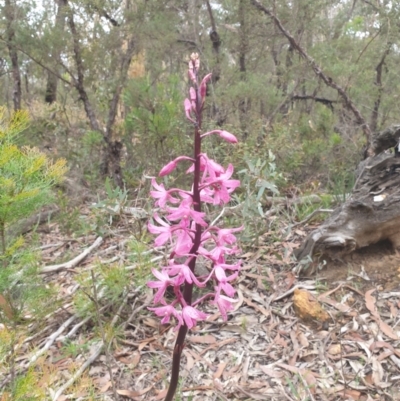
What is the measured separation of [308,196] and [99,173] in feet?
9.13

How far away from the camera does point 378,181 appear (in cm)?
361

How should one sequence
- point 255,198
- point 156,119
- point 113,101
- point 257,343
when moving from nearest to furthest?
point 257,343 < point 255,198 < point 156,119 < point 113,101

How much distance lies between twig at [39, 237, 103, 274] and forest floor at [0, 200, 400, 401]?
2 centimetres

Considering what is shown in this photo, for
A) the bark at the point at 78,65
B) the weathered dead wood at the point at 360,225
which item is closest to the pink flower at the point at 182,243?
the weathered dead wood at the point at 360,225

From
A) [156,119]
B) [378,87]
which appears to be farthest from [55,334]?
[378,87]


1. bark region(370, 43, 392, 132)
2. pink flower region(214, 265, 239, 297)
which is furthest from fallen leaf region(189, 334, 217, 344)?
bark region(370, 43, 392, 132)

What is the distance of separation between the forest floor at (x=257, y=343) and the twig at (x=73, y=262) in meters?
0.02

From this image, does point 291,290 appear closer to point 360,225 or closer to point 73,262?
point 360,225

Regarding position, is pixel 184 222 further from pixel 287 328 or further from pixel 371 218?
pixel 371 218

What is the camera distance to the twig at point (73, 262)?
3459 millimetres

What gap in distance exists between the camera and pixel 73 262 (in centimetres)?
363

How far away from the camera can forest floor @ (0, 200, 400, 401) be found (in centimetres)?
246

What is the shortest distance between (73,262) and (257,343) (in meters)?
1.66

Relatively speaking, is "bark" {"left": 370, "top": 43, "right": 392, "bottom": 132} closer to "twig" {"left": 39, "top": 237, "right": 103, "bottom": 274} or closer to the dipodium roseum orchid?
"twig" {"left": 39, "top": 237, "right": 103, "bottom": 274}
